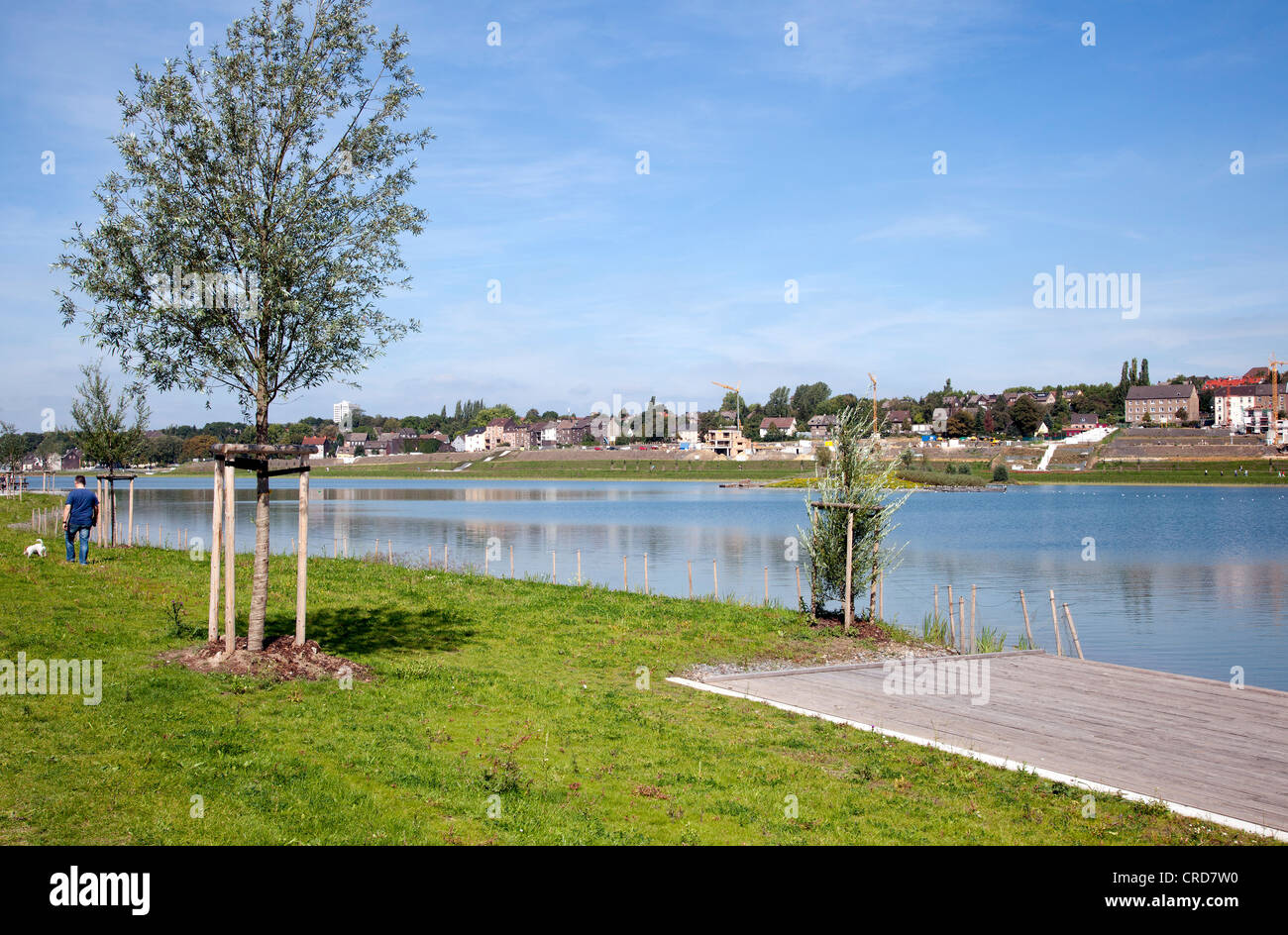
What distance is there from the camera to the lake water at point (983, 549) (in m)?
27.8

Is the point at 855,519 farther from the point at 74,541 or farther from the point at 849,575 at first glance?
the point at 74,541

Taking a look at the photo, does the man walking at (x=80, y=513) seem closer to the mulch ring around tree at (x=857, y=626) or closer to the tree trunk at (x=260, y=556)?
the tree trunk at (x=260, y=556)

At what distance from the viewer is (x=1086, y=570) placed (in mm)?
40781

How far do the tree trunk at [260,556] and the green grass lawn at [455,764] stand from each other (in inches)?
48.2

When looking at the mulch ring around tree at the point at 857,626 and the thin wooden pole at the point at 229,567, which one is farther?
the mulch ring around tree at the point at 857,626

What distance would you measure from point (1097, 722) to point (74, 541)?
24.9 metres

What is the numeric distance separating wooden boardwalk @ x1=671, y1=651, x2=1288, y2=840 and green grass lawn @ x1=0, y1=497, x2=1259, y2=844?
81 cm

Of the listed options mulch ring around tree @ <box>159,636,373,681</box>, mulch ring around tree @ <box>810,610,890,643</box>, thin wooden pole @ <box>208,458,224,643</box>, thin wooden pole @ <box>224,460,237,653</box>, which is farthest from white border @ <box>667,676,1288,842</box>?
thin wooden pole @ <box>208,458,224,643</box>

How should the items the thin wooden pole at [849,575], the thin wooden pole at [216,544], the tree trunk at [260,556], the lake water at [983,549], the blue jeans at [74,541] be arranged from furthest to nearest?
the lake water at [983,549] → the blue jeans at [74,541] → the thin wooden pole at [849,575] → the tree trunk at [260,556] → the thin wooden pole at [216,544]

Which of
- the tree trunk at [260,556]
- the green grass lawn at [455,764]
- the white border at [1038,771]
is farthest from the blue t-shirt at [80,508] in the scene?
the white border at [1038,771]

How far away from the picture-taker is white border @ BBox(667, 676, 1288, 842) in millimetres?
8953

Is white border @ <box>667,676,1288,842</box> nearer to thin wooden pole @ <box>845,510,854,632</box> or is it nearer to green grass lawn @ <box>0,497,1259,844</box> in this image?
green grass lawn @ <box>0,497,1259,844</box>
